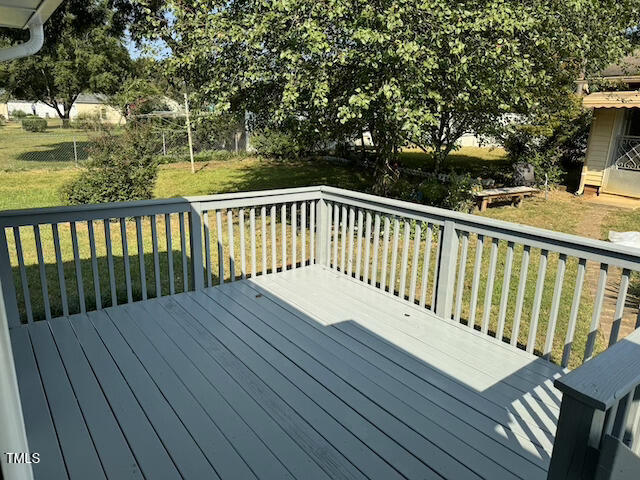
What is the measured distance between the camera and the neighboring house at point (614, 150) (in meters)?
9.59

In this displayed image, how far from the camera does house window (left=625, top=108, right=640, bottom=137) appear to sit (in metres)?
9.88

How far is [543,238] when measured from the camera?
8.79 feet

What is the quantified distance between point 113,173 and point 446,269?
5860mm

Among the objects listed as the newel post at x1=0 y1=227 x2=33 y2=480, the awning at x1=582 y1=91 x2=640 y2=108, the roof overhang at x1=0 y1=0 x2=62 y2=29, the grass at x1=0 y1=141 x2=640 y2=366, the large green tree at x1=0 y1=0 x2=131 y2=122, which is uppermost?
the large green tree at x1=0 y1=0 x2=131 y2=122

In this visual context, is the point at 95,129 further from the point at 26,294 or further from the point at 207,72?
the point at 26,294

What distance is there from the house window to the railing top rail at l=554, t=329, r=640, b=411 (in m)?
10.9

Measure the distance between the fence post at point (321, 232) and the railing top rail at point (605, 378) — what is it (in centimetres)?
339

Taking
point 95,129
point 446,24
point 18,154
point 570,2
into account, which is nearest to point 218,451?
point 446,24

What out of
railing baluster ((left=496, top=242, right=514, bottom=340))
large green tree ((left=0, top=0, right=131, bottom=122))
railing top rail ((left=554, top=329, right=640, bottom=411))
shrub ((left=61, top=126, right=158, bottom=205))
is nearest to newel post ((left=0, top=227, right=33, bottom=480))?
railing top rail ((left=554, top=329, right=640, bottom=411))

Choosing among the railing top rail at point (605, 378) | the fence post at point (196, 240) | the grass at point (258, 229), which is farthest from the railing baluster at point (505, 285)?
the fence post at point (196, 240)

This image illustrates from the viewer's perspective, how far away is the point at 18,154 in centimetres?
1602

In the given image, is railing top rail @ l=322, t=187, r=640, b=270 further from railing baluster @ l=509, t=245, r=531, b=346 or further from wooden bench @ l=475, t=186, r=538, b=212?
wooden bench @ l=475, t=186, r=538, b=212

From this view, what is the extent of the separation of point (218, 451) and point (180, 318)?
1.49m

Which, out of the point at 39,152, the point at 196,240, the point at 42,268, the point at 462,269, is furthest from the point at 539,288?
the point at 39,152
